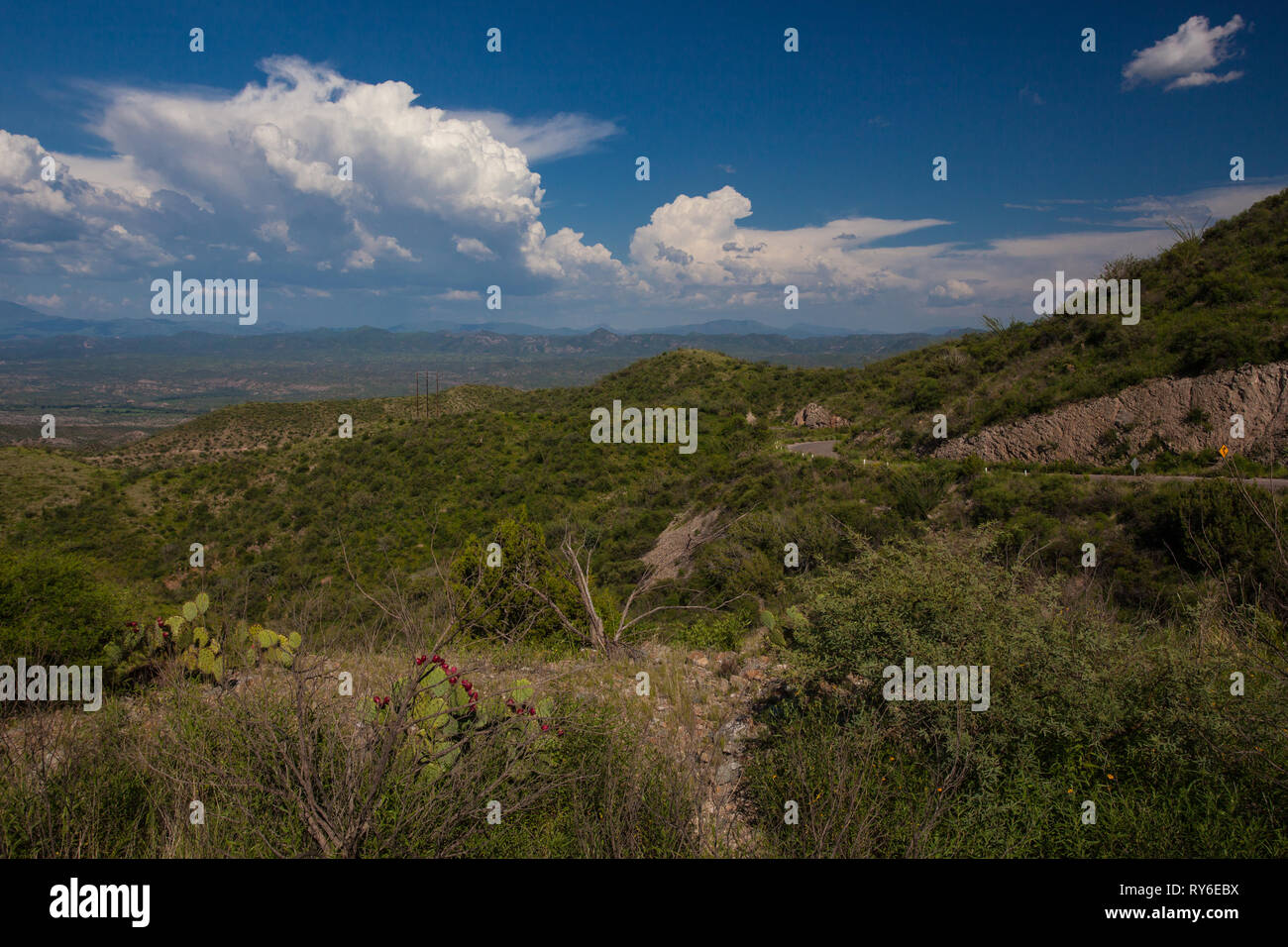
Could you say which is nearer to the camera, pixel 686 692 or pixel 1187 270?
pixel 686 692

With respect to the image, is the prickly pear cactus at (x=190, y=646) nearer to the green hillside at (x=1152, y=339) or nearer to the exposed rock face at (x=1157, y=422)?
the exposed rock face at (x=1157, y=422)

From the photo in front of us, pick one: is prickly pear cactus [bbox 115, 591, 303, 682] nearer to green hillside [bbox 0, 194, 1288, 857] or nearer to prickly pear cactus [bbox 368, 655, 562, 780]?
green hillside [bbox 0, 194, 1288, 857]

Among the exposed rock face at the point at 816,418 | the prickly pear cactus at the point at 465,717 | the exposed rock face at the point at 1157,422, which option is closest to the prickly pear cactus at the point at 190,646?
the prickly pear cactus at the point at 465,717

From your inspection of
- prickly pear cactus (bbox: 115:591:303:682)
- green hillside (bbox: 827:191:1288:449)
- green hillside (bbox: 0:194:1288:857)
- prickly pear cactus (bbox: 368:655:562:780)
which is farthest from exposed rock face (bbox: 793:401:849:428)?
prickly pear cactus (bbox: 368:655:562:780)

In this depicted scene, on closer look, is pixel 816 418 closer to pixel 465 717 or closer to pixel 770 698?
pixel 770 698

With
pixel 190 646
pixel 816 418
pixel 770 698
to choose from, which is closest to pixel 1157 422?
pixel 770 698

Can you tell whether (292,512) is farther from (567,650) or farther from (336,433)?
(567,650)
